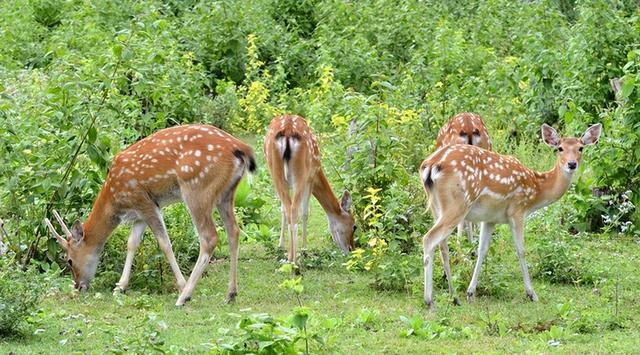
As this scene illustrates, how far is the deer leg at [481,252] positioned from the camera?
36.7 ft

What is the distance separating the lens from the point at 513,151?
54.6ft

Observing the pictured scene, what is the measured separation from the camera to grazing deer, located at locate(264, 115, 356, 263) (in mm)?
12914

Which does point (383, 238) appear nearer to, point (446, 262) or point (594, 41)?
point (446, 262)

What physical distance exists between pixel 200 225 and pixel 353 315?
1.64 meters

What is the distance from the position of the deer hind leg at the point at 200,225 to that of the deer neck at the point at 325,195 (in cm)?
263

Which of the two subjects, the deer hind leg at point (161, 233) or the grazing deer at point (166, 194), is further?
the deer hind leg at point (161, 233)

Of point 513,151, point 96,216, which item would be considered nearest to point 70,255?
point 96,216

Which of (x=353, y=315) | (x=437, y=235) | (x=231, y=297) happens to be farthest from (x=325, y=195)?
(x=353, y=315)

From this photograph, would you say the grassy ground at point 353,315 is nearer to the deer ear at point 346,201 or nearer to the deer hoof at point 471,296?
the deer hoof at point 471,296

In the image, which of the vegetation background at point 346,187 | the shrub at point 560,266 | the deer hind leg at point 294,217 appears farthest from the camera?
the deer hind leg at point 294,217

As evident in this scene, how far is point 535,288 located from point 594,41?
4664 mm

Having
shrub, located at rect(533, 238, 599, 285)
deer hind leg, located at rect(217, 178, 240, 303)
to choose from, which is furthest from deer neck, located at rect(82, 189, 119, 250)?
shrub, located at rect(533, 238, 599, 285)

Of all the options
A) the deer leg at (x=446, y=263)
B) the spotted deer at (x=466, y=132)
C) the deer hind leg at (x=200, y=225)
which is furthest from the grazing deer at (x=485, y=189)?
the deer hind leg at (x=200, y=225)

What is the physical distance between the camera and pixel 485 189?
11.2 m
